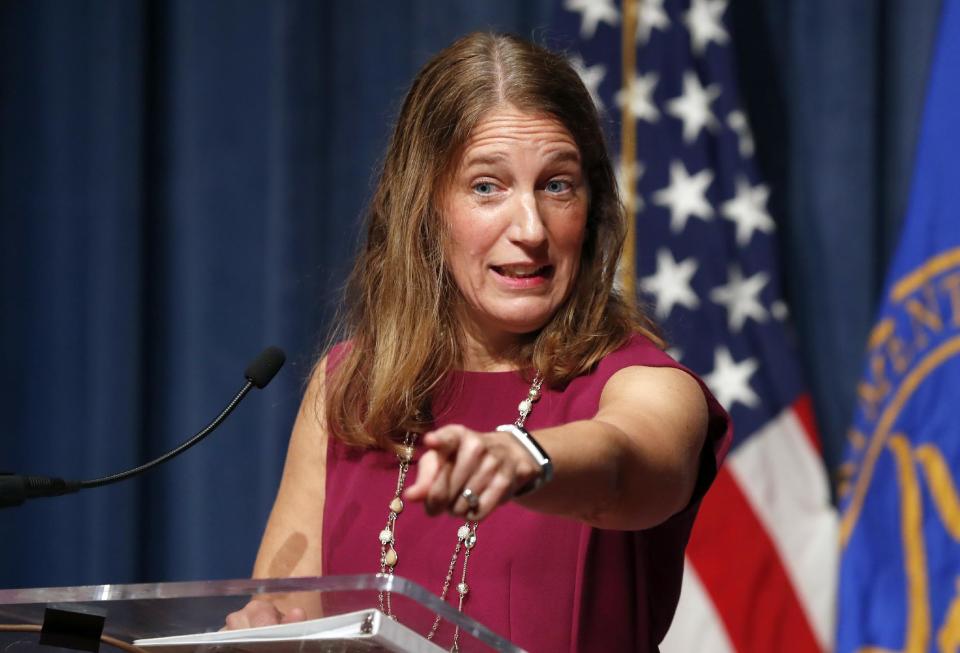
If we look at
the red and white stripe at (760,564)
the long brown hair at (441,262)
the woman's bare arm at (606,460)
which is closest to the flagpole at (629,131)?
the red and white stripe at (760,564)

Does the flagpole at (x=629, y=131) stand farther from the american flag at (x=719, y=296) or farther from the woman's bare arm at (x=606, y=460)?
the woman's bare arm at (x=606, y=460)

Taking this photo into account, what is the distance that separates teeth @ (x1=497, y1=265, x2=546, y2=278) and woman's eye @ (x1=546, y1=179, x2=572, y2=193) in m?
0.10

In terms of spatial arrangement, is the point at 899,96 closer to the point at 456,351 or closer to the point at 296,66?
the point at 296,66

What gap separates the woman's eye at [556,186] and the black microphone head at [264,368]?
1.36 feet

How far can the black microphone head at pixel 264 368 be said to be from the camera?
4.57 ft

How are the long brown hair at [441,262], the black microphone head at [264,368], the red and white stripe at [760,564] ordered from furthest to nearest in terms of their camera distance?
the red and white stripe at [760,564] → the long brown hair at [441,262] → the black microphone head at [264,368]

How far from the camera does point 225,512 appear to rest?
313cm

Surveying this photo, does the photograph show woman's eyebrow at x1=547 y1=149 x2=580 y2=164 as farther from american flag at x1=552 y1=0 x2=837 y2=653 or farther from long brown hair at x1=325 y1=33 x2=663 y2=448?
american flag at x1=552 y1=0 x2=837 y2=653

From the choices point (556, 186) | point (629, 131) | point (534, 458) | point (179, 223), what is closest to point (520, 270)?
point (556, 186)

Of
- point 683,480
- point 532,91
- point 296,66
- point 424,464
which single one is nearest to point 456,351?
point 532,91

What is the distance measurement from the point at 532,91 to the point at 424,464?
0.87 metres

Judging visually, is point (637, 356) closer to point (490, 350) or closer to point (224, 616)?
point (490, 350)

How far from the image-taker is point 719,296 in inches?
110

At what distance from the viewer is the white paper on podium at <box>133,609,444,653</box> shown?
92cm
